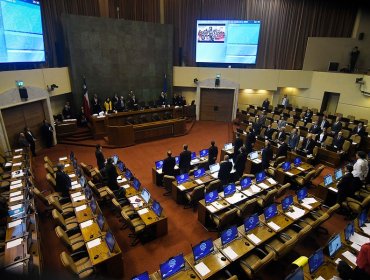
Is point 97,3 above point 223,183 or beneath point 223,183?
above

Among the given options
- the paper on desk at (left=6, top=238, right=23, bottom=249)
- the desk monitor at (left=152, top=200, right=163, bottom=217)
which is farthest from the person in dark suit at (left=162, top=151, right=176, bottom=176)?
the paper on desk at (left=6, top=238, right=23, bottom=249)

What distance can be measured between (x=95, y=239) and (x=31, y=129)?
902 centimetres

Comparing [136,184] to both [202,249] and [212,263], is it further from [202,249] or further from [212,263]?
[212,263]

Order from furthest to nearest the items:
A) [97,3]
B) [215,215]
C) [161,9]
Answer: [161,9] < [97,3] < [215,215]

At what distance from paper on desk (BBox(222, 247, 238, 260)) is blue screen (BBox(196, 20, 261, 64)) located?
1449cm

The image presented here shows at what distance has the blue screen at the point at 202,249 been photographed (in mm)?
4805

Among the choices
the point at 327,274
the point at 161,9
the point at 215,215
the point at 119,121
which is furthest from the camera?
the point at 161,9

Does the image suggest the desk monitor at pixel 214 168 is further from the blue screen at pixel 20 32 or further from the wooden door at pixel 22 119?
the blue screen at pixel 20 32

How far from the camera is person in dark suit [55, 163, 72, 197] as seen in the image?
7.12 metres

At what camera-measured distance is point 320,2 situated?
53.8 ft

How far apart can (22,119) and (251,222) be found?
1121 cm

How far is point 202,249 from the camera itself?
4.91 metres

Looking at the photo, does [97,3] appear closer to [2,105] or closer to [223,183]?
[2,105]

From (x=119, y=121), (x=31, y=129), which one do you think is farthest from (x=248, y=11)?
(x=31, y=129)
